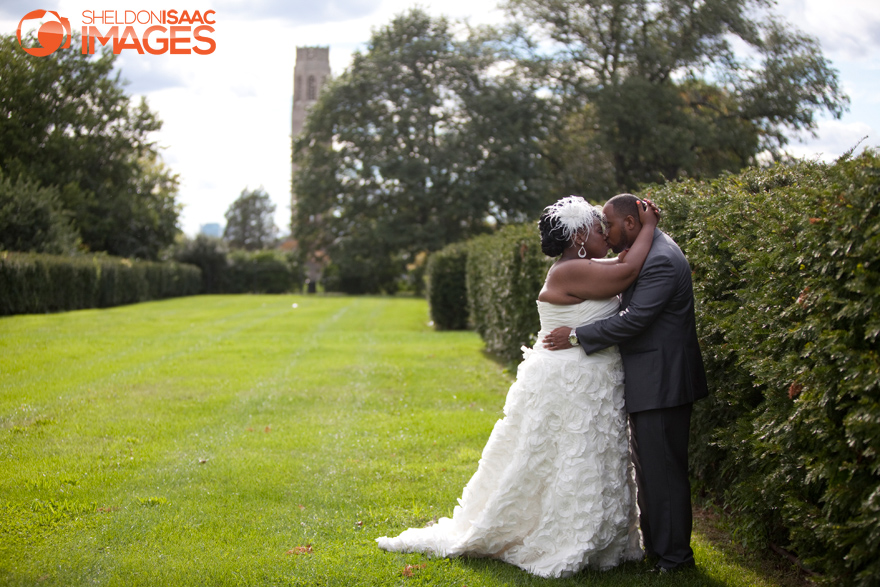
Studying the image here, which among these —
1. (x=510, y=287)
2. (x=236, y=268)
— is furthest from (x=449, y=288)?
(x=236, y=268)

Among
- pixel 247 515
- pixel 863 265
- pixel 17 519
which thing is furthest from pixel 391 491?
pixel 863 265

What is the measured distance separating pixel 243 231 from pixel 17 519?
84.9m

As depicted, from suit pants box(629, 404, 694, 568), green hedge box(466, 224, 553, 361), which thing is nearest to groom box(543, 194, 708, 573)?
suit pants box(629, 404, 694, 568)

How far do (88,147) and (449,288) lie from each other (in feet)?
A: 70.5

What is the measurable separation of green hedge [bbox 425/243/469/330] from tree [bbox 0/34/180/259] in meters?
11.5

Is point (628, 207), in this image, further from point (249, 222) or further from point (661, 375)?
point (249, 222)

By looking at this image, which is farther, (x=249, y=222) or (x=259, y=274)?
(x=249, y=222)

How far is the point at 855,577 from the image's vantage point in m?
2.72

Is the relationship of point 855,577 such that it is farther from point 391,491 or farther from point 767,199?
point 391,491

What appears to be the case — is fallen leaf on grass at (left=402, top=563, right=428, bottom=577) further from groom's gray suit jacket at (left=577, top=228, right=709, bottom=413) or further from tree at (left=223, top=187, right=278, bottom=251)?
tree at (left=223, top=187, right=278, bottom=251)

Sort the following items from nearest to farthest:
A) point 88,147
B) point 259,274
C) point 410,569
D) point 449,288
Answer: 1. point 410,569
2. point 449,288
3. point 88,147
4. point 259,274

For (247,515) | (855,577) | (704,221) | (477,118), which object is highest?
(477,118)

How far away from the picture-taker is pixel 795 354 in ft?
10.4

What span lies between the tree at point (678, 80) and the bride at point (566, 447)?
2923 cm
